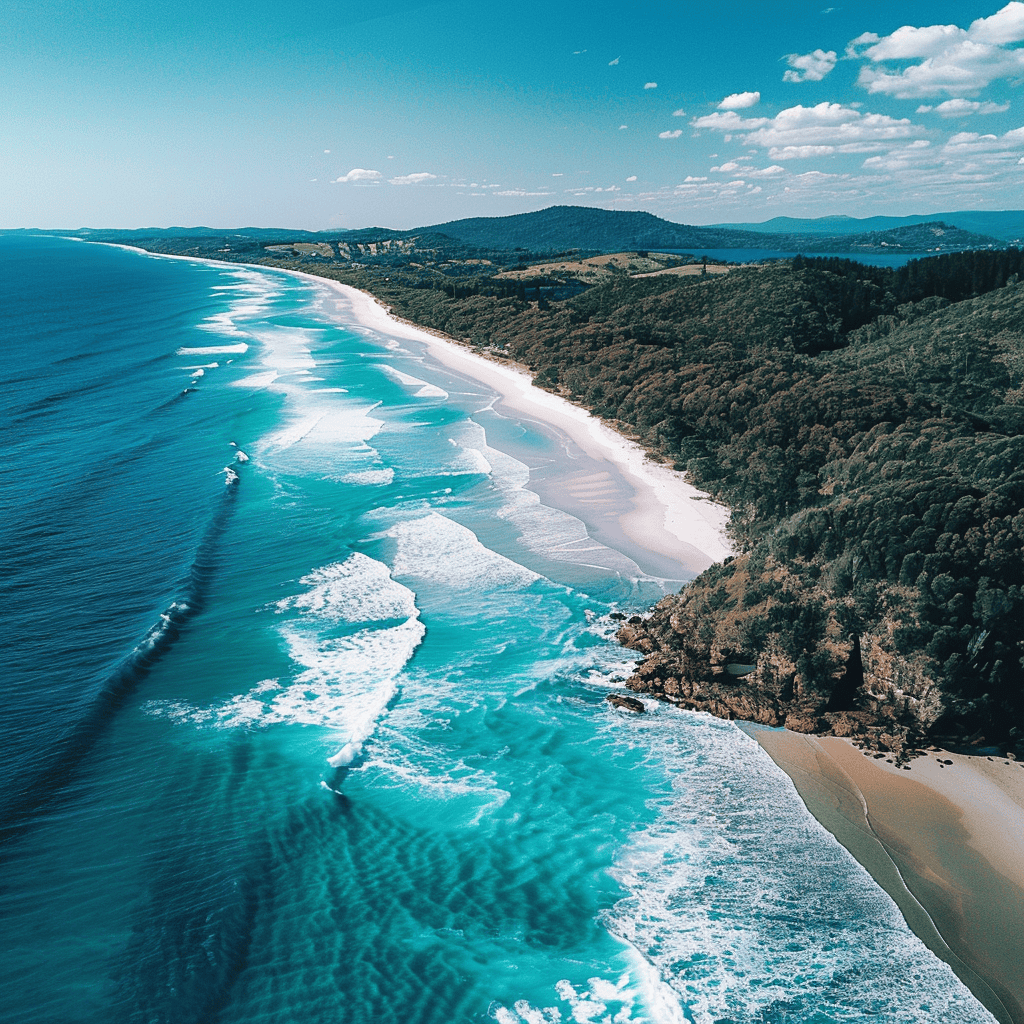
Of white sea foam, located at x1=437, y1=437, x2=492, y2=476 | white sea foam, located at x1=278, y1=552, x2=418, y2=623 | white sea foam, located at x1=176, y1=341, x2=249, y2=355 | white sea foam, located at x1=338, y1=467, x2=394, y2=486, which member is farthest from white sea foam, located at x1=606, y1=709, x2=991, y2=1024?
white sea foam, located at x1=176, y1=341, x2=249, y2=355

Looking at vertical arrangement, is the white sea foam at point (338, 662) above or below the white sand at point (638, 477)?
below

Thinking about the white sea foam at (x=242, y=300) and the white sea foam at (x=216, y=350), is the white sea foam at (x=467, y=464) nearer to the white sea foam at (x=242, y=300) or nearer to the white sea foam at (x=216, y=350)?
the white sea foam at (x=216, y=350)

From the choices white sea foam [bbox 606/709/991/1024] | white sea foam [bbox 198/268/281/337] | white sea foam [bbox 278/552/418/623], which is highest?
white sea foam [bbox 198/268/281/337]

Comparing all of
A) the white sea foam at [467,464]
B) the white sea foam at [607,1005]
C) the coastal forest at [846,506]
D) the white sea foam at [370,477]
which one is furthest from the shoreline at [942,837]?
the white sea foam at [370,477]

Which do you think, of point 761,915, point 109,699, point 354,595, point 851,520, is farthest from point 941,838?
point 109,699

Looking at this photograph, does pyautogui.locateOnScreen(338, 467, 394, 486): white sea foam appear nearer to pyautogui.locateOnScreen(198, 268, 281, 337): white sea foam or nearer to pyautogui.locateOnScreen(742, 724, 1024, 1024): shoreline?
pyautogui.locateOnScreen(742, 724, 1024, 1024): shoreline

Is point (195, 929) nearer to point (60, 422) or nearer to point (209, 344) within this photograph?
point (60, 422)
